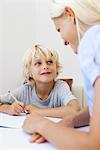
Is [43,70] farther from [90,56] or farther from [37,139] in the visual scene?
[90,56]

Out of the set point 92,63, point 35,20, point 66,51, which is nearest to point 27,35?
point 35,20

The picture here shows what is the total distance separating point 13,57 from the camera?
209 centimetres

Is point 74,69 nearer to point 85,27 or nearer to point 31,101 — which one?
point 31,101

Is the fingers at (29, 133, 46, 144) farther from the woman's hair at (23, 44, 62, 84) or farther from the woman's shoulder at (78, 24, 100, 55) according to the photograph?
the woman's hair at (23, 44, 62, 84)

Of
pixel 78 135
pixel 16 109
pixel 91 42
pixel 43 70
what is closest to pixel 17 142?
pixel 78 135

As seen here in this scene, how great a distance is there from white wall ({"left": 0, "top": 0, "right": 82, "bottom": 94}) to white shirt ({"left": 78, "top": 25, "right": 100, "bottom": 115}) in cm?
143

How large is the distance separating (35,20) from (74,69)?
0.47 meters

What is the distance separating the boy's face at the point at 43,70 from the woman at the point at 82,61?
76 cm

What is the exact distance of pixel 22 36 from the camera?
2.10 metres

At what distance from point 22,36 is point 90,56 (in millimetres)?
1527

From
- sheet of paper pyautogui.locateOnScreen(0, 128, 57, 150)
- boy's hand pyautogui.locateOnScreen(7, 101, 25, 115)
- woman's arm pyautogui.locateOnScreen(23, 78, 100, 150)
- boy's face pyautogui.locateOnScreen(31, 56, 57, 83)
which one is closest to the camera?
woman's arm pyautogui.locateOnScreen(23, 78, 100, 150)

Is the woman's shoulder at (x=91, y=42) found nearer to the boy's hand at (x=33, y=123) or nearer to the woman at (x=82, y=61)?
the woman at (x=82, y=61)

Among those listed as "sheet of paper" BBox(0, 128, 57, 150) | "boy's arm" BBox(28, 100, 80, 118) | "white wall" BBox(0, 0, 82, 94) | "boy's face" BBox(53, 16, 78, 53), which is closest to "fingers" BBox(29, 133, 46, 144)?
"sheet of paper" BBox(0, 128, 57, 150)

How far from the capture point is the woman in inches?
22.4
